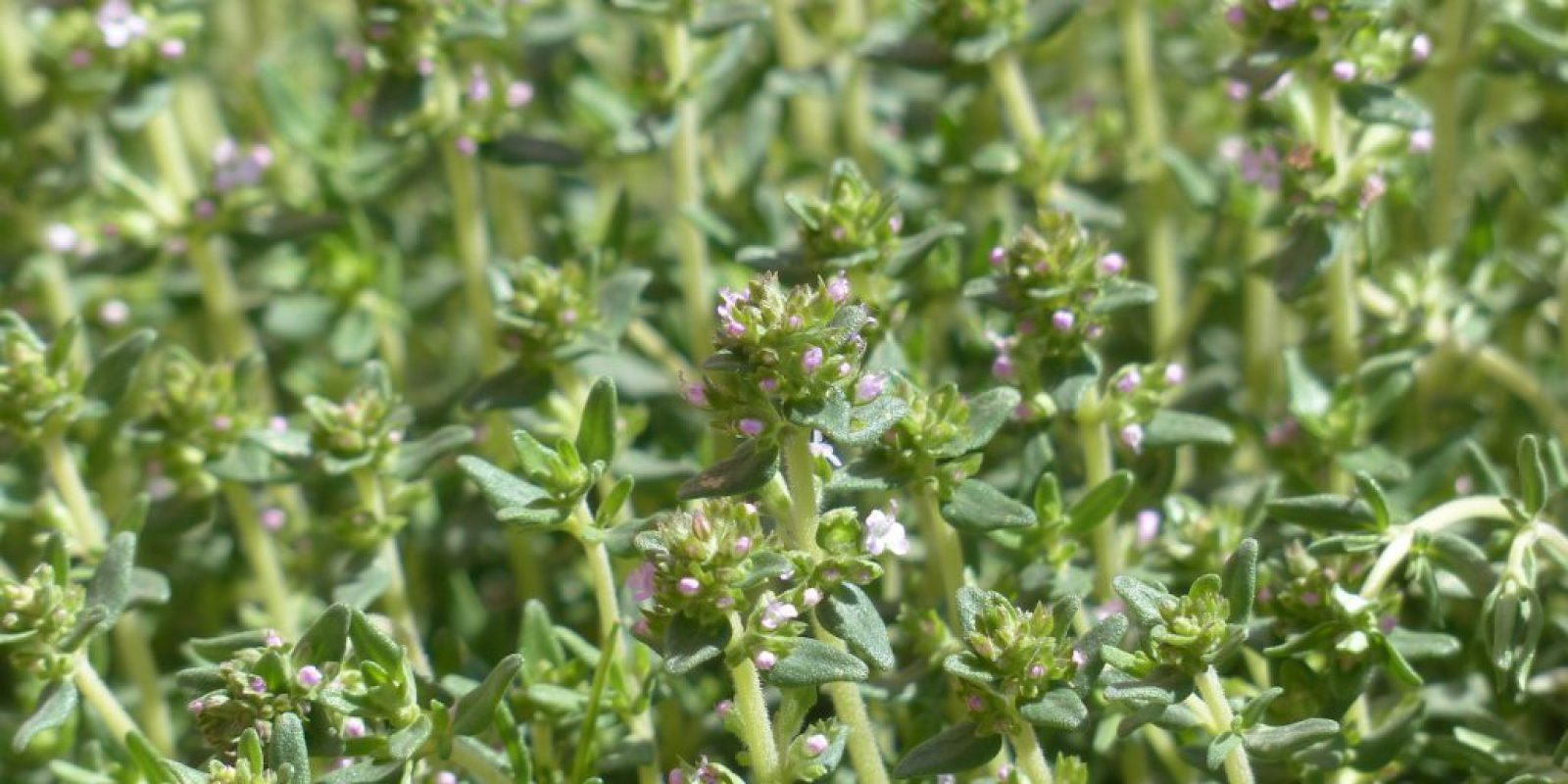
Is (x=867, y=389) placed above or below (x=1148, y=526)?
above

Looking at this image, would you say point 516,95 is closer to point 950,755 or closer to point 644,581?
point 644,581

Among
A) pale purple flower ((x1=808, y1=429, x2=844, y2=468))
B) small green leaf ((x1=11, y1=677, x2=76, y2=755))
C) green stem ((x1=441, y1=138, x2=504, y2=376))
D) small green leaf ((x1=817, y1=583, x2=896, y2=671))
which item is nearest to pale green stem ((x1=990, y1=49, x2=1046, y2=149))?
green stem ((x1=441, y1=138, x2=504, y2=376))

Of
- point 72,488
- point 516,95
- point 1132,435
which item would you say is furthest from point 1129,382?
point 72,488

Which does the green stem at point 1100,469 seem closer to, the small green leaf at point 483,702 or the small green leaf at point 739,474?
the small green leaf at point 739,474

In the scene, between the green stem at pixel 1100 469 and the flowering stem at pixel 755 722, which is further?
the green stem at pixel 1100 469

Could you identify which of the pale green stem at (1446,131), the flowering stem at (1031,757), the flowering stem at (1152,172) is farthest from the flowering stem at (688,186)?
the pale green stem at (1446,131)

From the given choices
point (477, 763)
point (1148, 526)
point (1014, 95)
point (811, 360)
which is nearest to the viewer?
point (811, 360)
